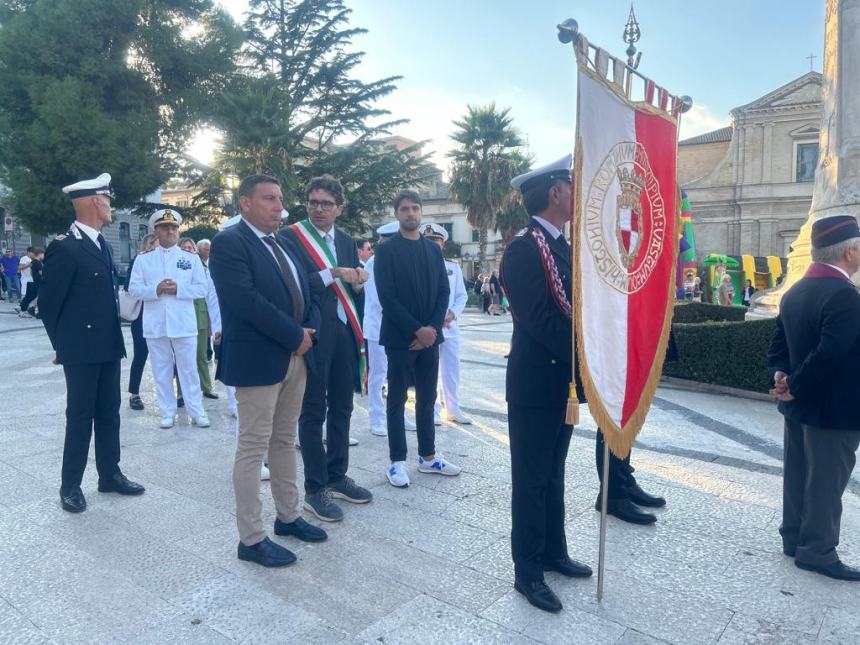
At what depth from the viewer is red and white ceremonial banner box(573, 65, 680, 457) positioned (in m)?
2.61

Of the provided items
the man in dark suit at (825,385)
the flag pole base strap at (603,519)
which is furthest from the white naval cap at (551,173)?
the man in dark suit at (825,385)

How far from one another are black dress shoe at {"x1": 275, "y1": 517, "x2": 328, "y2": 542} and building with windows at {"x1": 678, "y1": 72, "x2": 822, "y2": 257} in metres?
42.2

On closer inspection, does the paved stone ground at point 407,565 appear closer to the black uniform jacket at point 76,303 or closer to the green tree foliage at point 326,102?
the black uniform jacket at point 76,303

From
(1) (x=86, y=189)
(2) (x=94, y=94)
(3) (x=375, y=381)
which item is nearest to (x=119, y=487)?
(1) (x=86, y=189)

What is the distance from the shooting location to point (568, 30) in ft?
8.05

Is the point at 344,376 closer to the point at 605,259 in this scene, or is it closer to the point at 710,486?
the point at 605,259

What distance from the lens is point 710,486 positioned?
4.34m

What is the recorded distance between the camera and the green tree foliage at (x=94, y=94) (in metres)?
23.3

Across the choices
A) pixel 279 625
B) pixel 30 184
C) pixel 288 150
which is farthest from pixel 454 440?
pixel 30 184

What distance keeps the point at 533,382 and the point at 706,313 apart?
34.2ft

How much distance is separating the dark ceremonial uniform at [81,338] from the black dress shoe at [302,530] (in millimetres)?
1449

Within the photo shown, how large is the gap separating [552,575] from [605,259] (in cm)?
159

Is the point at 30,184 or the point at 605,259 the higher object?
the point at 30,184

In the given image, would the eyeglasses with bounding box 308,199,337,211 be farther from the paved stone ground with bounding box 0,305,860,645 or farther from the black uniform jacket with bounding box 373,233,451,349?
the paved stone ground with bounding box 0,305,860,645
